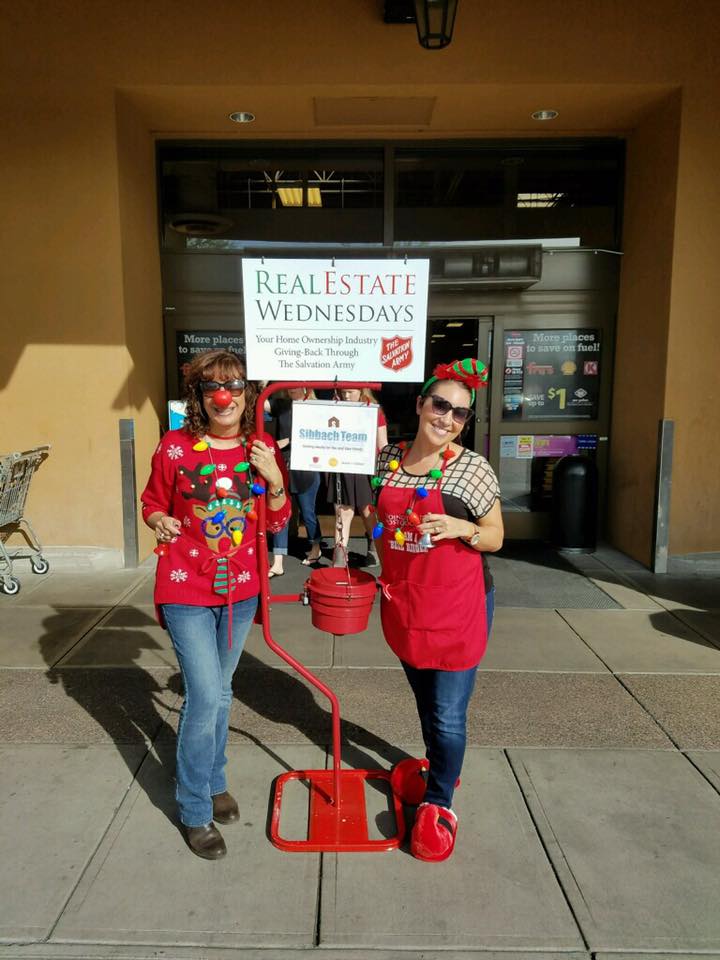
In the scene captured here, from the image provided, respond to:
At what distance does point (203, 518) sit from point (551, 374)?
225 inches

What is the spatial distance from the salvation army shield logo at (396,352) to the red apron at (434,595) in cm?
52

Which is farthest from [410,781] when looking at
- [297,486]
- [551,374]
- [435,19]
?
[551,374]

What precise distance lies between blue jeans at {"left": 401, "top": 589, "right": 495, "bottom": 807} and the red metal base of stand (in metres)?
0.26

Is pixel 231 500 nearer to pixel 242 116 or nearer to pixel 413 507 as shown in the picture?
pixel 413 507

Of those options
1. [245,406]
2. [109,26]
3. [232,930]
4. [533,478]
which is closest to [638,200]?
[533,478]

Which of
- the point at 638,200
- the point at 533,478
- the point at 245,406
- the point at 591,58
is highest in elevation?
the point at 591,58

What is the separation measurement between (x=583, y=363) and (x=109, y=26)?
5555 millimetres

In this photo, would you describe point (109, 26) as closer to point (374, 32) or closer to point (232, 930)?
point (374, 32)

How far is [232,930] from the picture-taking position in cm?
225

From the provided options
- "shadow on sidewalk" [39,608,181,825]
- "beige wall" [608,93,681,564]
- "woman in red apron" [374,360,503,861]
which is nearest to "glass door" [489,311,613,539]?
"beige wall" [608,93,681,564]

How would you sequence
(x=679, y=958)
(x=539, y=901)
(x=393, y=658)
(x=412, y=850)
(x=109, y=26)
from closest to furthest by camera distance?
(x=679, y=958)
(x=539, y=901)
(x=412, y=850)
(x=393, y=658)
(x=109, y=26)

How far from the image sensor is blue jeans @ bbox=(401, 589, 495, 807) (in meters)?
2.58

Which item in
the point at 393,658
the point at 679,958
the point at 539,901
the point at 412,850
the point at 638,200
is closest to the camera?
the point at 679,958

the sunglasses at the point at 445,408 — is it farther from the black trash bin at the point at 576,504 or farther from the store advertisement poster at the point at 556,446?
the store advertisement poster at the point at 556,446
